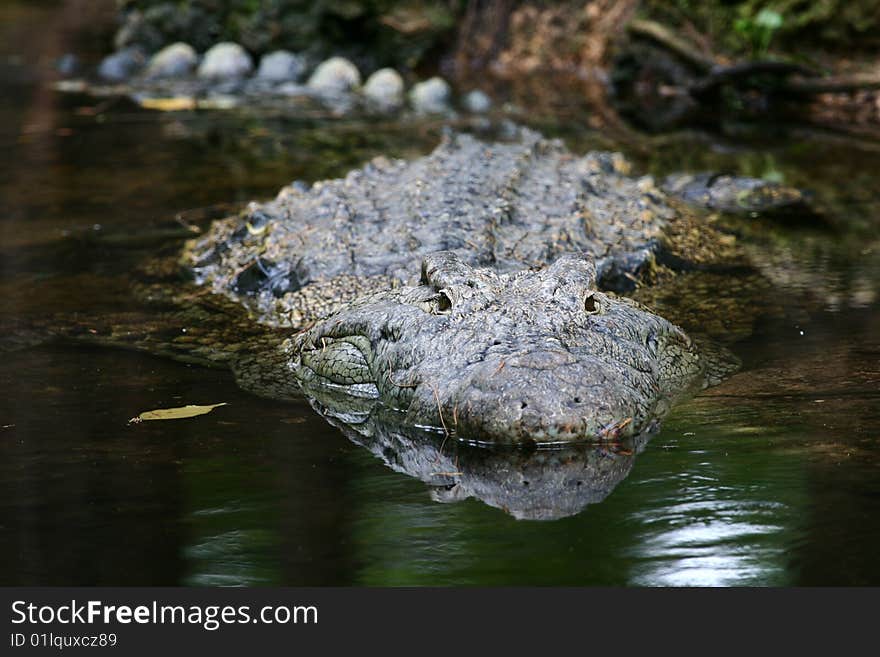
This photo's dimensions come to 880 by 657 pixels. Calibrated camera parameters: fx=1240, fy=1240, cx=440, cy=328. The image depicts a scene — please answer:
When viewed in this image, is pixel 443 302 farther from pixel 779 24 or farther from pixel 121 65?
pixel 121 65

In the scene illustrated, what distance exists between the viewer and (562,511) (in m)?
3.65

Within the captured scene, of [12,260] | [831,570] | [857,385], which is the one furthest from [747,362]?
[12,260]

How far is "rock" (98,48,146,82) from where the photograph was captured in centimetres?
1489

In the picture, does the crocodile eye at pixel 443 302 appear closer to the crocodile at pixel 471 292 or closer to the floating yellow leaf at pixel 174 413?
the crocodile at pixel 471 292

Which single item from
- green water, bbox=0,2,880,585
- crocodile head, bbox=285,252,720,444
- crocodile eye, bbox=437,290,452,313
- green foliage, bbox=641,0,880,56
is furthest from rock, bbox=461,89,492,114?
crocodile eye, bbox=437,290,452,313

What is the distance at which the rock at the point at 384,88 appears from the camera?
1350 cm

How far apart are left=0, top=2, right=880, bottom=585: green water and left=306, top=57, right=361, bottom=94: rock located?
→ 7437 millimetres

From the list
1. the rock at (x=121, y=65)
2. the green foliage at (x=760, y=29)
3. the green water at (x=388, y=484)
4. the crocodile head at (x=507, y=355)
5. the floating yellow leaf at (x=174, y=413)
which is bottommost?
the rock at (x=121, y=65)

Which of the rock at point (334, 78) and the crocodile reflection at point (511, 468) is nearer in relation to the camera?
the crocodile reflection at point (511, 468)

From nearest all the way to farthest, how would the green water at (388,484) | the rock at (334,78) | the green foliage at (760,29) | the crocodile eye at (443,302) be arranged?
the green water at (388,484) → the crocodile eye at (443,302) → the green foliage at (760,29) → the rock at (334,78)

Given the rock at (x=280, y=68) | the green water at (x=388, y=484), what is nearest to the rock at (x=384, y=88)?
the rock at (x=280, y=68)

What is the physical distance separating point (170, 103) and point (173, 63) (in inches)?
71.0

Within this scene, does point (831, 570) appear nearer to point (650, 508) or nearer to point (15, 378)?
point (650, 508)

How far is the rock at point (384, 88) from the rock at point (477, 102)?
2.41 ft
